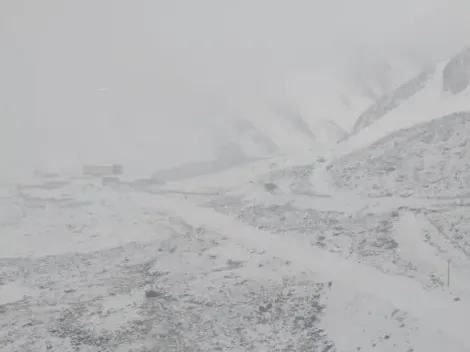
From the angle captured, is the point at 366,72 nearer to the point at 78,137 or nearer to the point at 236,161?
the point at 236,161

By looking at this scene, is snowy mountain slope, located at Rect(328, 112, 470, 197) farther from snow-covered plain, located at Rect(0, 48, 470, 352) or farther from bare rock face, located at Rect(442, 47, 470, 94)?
bare rock face, located at Rect(442, 47, 470, 94)

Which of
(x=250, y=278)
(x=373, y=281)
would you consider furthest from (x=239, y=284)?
(x=373, y=281)

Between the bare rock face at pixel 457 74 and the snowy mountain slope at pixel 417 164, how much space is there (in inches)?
477

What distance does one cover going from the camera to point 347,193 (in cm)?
5006

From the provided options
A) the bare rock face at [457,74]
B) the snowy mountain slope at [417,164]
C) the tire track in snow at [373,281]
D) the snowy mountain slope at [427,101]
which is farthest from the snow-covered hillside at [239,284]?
the bare rock face at [457,74]

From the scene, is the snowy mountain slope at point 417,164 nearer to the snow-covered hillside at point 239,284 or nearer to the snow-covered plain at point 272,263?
→ the snow-covered plain at point 272,263

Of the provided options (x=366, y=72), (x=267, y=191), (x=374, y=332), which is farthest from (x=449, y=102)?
(x=366, y=72)

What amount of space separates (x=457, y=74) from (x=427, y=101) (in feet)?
17.4

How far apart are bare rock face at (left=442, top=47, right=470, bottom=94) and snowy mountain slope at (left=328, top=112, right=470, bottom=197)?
12125mm

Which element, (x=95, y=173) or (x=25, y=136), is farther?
(x=25, y=136)

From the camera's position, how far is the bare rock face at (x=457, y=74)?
218 ft

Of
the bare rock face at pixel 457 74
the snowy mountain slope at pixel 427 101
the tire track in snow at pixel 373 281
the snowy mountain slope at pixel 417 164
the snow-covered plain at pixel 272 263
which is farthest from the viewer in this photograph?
the bare rock face at pixel 457 74

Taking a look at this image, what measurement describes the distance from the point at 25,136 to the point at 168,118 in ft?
131

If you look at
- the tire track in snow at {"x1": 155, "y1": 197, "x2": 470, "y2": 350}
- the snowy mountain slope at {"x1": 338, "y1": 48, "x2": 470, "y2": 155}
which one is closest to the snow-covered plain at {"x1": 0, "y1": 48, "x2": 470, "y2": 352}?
→ the tire track in snow at {"x1": 155, "y1": 197, "x2": 470, "y2": 350}
